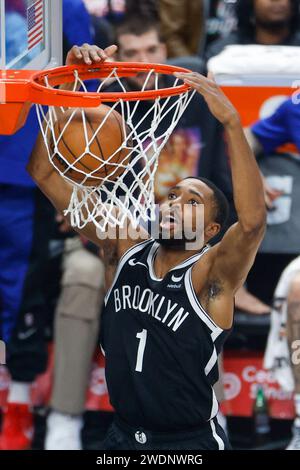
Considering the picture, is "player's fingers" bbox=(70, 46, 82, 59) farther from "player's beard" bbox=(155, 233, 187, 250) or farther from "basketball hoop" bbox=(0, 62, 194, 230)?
"player's beard" bbox=(155, 233, 187, 250)

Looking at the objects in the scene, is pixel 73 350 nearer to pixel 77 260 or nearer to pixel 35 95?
pixel 77 260

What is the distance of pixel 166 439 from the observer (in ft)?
14.7

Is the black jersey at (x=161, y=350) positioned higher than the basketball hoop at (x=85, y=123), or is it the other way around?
the basketball hoop at (x=85, y=123)

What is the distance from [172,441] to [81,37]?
7.07 feet

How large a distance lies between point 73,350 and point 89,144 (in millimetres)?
1826

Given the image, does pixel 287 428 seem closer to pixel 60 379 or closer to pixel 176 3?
pixel 60 379

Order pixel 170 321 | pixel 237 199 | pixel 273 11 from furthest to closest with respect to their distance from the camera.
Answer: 1. pixel 273 11
2. pixel 170 321
3. pixel 237 199

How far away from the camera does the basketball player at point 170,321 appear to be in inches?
172

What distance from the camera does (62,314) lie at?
5859 mm

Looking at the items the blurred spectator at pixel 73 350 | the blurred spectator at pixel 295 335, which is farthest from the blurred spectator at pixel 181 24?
the blurred spectator at pixel 295 335

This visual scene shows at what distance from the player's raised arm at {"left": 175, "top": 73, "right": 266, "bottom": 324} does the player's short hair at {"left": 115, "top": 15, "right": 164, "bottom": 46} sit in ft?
5.98

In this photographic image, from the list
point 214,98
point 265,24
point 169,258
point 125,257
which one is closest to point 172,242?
point 169,258

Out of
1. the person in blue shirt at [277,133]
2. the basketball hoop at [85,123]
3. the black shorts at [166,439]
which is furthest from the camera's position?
the person in blue shirt at [277,133]

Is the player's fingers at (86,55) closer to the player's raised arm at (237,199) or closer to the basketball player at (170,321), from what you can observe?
the basketball player at (170,321)
